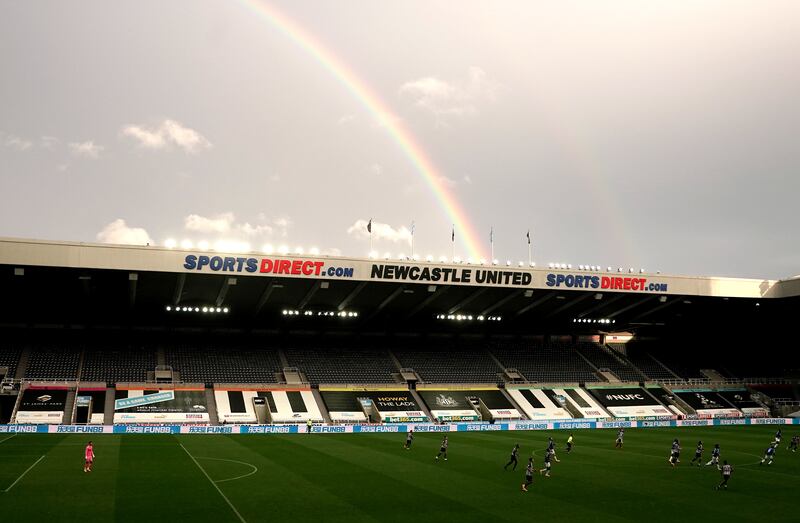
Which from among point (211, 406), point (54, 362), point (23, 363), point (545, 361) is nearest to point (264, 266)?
point (211, 406)

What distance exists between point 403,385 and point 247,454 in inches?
1315

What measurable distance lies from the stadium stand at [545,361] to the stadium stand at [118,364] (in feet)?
135

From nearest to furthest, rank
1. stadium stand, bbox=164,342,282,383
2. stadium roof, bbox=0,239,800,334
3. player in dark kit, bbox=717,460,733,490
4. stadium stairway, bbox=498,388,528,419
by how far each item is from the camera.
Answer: player in dark kit, bbox=717,460,733,490 → stadium roof, bbox=0,239,800,334 → stadium stand, bbox=164,342,282,383 → stadium stairway, bbox=498,388,528,419

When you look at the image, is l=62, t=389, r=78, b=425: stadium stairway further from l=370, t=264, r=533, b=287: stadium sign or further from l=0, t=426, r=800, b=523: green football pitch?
l=370, t=264, r=533, b=287: stadium sign

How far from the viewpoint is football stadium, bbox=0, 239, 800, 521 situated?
28453 millimetres

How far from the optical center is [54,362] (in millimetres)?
65625

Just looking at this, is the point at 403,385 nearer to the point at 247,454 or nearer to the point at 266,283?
the point at 266,283

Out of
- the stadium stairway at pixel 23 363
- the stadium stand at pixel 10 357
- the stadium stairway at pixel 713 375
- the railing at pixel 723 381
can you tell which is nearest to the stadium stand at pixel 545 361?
the railing at pixel 723 381

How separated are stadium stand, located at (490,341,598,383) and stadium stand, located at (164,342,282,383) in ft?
94.6

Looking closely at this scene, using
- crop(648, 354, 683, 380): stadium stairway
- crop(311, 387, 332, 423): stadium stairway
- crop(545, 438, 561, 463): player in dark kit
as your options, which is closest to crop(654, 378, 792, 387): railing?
A: crop(648, 354, 683, 380): stadium stairway

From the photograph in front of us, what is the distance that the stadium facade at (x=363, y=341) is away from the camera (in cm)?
5988

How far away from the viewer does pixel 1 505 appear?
2439 cm

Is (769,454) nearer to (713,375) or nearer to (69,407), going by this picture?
(69,407)

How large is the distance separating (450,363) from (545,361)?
42.7 ft
